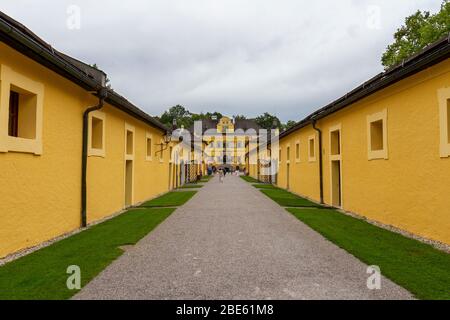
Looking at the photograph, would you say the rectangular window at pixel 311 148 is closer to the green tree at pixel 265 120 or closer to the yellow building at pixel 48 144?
the yellow building at pixel 48 144

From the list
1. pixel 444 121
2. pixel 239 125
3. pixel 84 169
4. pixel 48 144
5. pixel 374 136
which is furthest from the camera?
pixel 239 125

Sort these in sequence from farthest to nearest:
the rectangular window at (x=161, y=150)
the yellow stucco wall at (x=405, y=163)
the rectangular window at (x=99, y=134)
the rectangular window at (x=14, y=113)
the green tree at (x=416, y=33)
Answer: the green tree at (x=416, y=33) → the rectangular window at (x=161, y=150) → the rectangular window at (x=99, y=134) → the yellow stucco wall at (x=405, y=163) → the rectangular window at (x=14, y=113)

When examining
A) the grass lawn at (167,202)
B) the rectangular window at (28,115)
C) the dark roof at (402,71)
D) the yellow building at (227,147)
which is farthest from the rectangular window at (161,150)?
the yellow building at (227,147)

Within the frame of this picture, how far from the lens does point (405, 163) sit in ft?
25.5

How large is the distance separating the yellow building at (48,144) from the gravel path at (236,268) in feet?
6.17

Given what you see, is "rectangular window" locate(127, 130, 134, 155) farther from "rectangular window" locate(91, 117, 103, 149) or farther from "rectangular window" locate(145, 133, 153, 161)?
"rectangular window" locate(91, 117, 103, 149)

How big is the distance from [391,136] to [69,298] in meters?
7.53

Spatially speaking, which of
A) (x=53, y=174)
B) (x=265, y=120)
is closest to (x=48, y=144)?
(x=53, y=174)

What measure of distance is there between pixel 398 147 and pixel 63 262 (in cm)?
710

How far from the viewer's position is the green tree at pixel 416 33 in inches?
837

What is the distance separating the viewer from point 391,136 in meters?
8.46

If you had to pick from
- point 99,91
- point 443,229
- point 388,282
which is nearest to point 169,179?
point 99,91

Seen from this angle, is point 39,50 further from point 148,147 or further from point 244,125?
point 244,125
